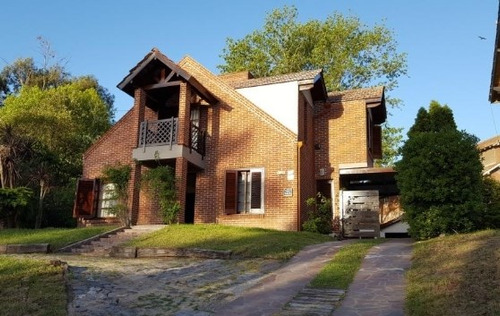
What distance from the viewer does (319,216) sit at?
18.8 meters

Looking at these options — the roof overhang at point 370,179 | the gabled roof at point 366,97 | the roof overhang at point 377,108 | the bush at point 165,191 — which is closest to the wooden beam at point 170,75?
the bush at point 165,191

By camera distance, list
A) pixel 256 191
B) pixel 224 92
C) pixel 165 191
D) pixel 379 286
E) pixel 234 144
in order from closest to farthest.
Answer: pixel 379 286 → pixel 165 191 → pixel 256 191 → pixel 234 144 → pixel 224 92

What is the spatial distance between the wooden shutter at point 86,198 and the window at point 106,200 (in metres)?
0.21

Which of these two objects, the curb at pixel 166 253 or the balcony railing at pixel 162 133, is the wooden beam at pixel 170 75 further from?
the curb at pixel 166 253

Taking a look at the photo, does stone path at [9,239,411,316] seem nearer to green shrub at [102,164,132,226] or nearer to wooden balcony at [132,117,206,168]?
wooden balcony at [132,117,206,168]

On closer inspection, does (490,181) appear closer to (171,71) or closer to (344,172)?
(344,172)

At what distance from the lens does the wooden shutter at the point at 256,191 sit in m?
18.3

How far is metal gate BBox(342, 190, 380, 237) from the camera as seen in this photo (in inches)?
708

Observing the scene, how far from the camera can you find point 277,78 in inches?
781

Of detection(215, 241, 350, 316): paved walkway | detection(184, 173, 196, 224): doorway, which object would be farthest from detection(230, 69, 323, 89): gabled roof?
detection(215, 241, 350, 316): paved walkway

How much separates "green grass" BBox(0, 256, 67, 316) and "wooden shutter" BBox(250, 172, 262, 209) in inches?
357

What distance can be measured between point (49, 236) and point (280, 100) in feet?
32.0

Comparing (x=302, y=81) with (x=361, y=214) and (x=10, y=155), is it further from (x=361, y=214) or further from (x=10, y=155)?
(x=10, y=155)

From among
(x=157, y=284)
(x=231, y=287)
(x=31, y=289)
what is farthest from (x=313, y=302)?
(x=31, y=289)
